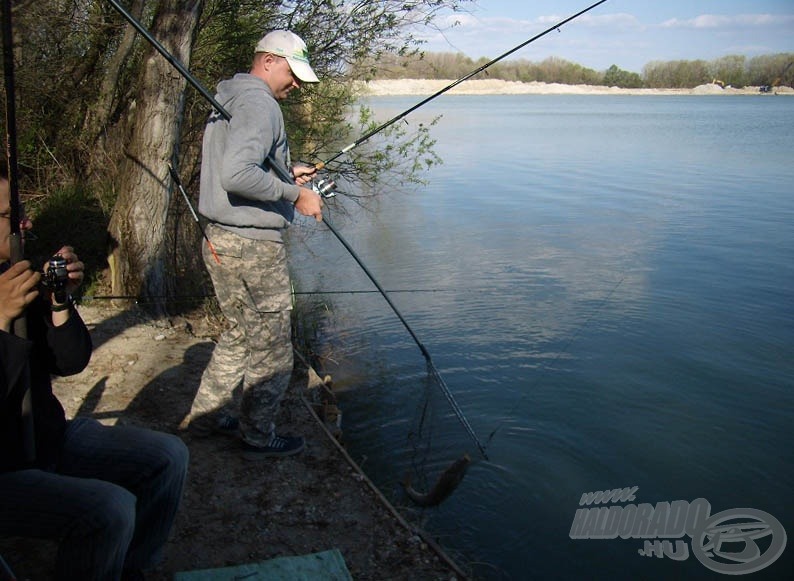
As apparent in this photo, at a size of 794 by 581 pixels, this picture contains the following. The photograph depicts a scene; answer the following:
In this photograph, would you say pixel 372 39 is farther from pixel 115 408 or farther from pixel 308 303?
pixel 115 408

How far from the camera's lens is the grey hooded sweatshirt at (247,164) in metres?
3.01

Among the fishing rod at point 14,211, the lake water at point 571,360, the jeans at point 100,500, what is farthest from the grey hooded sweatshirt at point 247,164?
the lake water at point 571,360

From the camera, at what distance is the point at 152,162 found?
5336mm

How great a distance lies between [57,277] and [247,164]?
1.01 metres

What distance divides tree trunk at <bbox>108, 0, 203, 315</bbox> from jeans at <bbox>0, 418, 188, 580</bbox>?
129 inches

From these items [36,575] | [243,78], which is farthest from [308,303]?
[36,575]

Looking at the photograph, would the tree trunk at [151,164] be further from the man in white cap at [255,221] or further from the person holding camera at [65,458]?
the person holding camera at [65,458]

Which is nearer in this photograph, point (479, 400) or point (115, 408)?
point (115, 408)

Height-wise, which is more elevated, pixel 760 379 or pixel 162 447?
pixel 162 447

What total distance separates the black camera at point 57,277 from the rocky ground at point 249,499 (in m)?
1.12

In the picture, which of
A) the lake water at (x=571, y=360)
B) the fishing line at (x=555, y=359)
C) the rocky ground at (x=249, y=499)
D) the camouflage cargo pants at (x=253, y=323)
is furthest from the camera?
the fishing line at (x=555, y=359)

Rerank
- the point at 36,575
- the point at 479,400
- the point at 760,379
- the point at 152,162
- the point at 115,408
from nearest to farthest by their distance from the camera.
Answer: the point at 36,575 → the point at 115,408 → the point at 152,162 → the point at 479,400 → the point at 760,379

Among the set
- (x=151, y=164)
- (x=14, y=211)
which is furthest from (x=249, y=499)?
(x=151, y=164)

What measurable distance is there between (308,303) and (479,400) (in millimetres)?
3098
